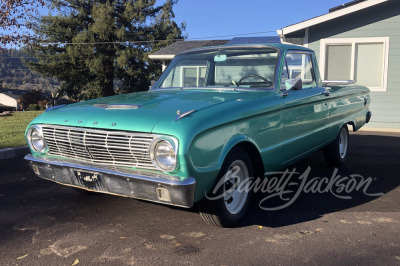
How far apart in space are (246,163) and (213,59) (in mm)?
1598

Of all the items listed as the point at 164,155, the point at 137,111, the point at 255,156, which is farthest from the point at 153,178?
the point at 255,156

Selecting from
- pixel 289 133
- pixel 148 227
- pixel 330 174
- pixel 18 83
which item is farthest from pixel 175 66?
pixel 18 83

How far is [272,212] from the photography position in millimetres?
3770

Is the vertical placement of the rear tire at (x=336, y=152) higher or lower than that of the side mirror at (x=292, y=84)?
lower

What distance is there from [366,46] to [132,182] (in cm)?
994

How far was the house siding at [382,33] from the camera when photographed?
33.7ft

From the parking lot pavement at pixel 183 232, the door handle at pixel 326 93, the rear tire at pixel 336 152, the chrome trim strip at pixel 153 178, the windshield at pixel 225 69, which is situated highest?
the windshield at pixel 225 69

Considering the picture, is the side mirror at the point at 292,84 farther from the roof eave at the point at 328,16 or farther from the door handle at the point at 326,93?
the roof eave at the point at 328,16

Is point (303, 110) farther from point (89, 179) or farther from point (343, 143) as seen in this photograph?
point (89, 179)

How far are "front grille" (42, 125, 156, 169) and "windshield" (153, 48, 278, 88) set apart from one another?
164cm

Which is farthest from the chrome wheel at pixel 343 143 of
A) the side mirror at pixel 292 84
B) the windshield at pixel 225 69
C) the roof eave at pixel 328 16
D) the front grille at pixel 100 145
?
the roof eave at pixel 328 16

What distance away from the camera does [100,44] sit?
28969mm

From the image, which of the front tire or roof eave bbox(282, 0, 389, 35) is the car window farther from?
roof eave bbox(282, 0, 389, 35)

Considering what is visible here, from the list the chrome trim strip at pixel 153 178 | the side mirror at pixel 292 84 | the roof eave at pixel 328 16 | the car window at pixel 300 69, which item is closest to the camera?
the chrome trim strip at pixel 153 178
